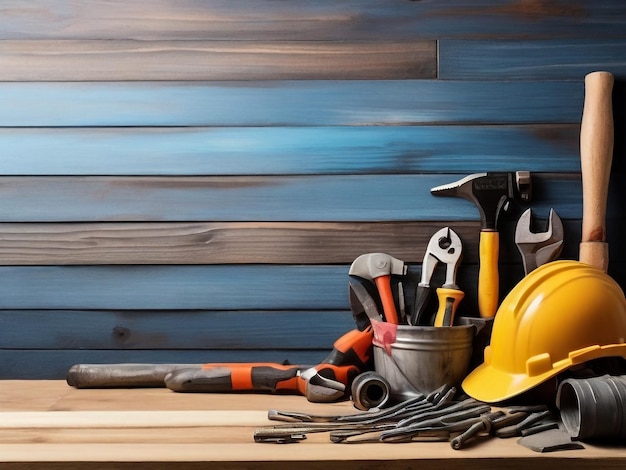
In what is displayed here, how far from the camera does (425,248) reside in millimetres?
1395

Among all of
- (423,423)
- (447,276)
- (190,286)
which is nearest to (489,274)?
(447,276)

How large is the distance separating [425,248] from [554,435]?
1.66ft

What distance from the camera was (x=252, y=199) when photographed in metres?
1.40

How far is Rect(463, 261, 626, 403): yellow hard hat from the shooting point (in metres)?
1.11

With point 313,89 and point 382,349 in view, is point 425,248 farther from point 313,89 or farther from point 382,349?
point 313,89

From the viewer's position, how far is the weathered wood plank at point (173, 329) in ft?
4.62

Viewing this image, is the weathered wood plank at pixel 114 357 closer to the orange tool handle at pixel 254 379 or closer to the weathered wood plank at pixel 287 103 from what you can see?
the orange tool handle at pixel 254 379

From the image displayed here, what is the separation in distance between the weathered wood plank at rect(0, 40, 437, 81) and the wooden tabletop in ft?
2.32

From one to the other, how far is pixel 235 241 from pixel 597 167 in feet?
2.60

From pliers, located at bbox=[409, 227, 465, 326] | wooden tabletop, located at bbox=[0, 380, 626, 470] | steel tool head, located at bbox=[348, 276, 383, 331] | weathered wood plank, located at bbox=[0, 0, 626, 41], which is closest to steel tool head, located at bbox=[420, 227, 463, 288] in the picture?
pliers, located at bbox=[409, 227, 465, 326]

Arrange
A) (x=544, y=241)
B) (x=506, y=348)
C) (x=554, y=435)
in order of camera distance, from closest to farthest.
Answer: (x=554, y=435)
(x=506, y=348)
(x=544, y=241)

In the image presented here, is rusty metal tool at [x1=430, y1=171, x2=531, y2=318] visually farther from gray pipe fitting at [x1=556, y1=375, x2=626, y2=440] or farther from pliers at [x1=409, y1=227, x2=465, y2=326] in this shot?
gray pipe fitting at [x1=556, y1=375, x2=626, y2=440]

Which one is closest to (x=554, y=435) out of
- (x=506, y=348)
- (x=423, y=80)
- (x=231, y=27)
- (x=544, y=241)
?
(x=506, y=348)

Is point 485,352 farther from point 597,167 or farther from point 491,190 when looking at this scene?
point 597,167
